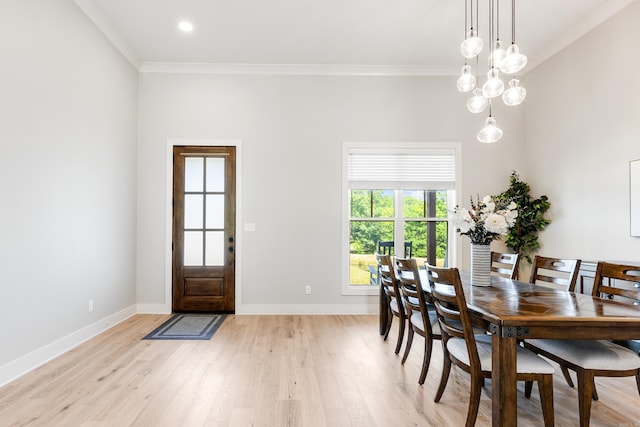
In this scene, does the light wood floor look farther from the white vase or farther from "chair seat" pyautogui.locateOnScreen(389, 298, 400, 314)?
the white vase

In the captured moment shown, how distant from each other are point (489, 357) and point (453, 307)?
391 mm

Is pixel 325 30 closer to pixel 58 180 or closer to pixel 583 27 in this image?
pixel 583 27

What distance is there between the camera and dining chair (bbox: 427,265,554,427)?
1834 millimetres

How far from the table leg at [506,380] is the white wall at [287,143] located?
3071 millimetres

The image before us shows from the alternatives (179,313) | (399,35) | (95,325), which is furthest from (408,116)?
(95,325)

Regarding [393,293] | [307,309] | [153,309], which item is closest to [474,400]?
[393,293]

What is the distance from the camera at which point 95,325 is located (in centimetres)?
371

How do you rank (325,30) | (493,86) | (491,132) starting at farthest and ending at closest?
(325,30) < (491,132) < (493,86)

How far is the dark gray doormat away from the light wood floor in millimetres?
187

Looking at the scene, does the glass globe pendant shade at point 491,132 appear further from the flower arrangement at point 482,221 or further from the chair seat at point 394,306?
the chair seat at point 394,306

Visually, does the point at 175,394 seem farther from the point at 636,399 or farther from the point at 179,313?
the point at 636,399

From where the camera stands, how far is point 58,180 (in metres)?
3.13

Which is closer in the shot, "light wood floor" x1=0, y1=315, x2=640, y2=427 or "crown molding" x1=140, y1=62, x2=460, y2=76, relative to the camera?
"light wood floor" x1=0, y1=315, x2=640, y2=427

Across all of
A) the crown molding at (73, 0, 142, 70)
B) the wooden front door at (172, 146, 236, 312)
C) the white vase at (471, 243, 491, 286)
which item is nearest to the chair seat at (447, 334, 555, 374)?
the white vase at (471, 243, 491, 286)
